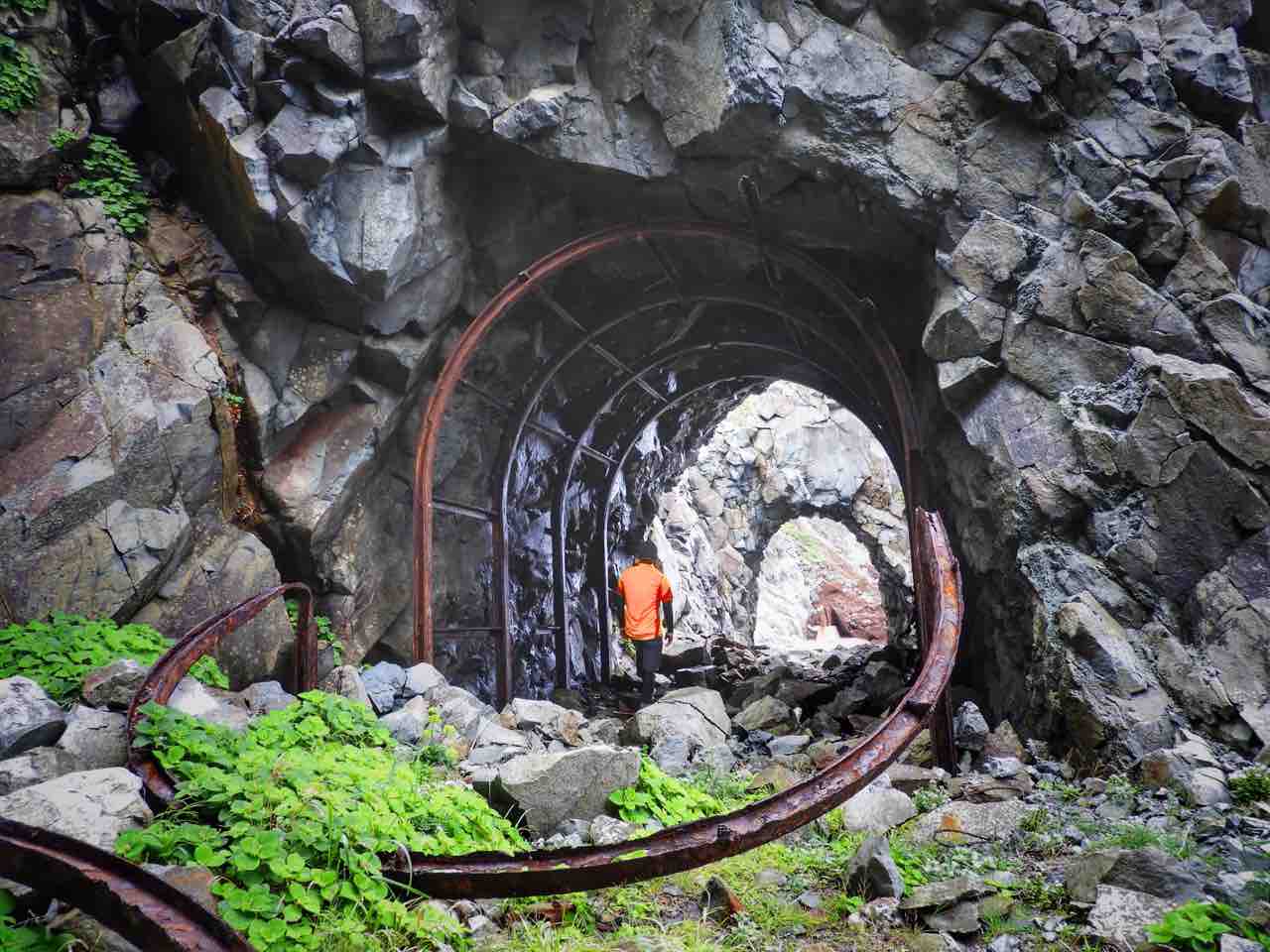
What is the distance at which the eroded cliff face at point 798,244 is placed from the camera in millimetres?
4621

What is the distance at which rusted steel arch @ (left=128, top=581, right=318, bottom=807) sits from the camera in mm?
2905

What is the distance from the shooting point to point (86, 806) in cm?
257

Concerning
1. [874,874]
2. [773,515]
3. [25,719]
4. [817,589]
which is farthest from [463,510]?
[817,589]

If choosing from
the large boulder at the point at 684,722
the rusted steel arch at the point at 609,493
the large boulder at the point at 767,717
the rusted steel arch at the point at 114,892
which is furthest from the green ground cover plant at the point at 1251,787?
the rusted steel arch at the point at 609,493

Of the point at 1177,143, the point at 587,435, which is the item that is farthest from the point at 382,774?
the point at 587,435

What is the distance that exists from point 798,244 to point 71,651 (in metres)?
5.95

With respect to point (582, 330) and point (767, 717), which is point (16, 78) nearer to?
point (582, 330)

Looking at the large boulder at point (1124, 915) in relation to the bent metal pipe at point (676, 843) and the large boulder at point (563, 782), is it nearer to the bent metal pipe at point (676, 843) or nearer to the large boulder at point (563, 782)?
the bent metal pipe at point (676, 843)

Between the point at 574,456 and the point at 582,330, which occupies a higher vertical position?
the point at 582,330

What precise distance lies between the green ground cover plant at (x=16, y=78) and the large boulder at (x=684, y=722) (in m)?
6.15

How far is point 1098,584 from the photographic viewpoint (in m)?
4.67

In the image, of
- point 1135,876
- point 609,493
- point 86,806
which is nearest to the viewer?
point 1135,876

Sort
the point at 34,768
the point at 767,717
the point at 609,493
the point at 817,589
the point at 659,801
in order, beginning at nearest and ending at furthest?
the point at 34,768, the point at 659,801, the point at 767,717, the point at 609,493, the point at 817,589

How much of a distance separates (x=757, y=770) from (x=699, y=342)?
5.64m
